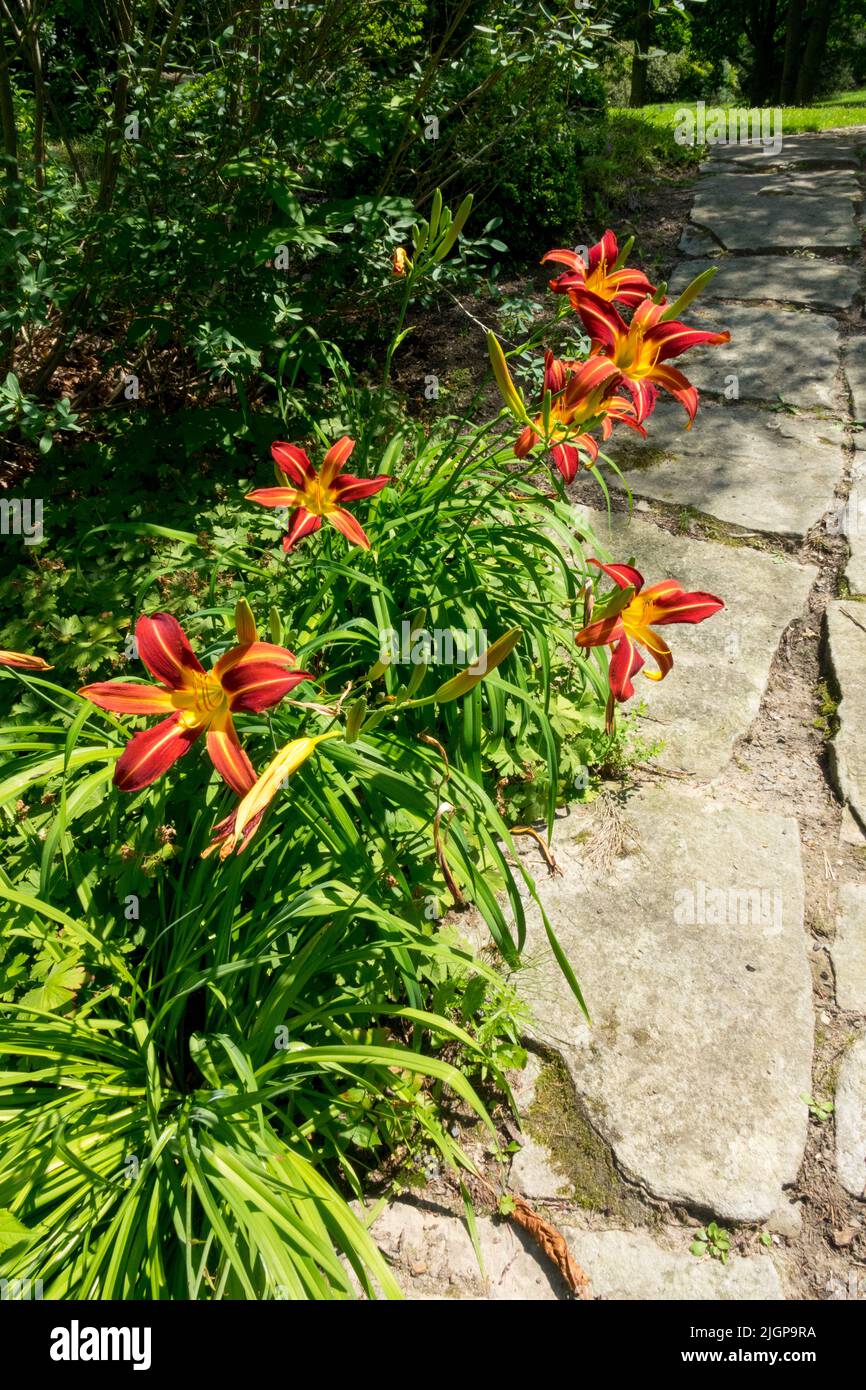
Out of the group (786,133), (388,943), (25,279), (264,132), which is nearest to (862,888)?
(388,943)

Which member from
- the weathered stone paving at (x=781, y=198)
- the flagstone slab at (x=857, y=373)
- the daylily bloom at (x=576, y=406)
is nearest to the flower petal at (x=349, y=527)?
the daylily bloom at (x=576, y=406)

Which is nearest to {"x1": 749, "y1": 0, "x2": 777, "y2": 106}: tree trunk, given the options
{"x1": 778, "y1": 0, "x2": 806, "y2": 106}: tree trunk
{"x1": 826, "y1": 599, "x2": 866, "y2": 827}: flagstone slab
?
{"x1": 778, "y1": 0, "x2": 806, "y2": 106}: tree trunk

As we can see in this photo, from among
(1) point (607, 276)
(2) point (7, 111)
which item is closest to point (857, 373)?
(1) point (607, 276)

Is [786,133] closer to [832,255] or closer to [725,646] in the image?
[832,255]

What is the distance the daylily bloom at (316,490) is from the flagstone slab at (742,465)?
1676 mm

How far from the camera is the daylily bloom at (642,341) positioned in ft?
5.30

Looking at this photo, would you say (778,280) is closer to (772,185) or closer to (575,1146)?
(772,185)

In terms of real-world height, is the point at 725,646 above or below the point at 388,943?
above

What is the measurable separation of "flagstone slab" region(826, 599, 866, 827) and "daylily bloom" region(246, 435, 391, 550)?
139 centimetres

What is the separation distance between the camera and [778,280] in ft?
14.2

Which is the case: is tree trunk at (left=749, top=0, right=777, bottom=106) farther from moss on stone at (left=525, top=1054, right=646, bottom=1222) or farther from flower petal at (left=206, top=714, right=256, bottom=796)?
flower petal at (left=206, top=714, right=256, bottom=796)

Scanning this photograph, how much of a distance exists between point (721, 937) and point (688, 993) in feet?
0.55

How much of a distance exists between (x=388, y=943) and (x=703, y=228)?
4.69m

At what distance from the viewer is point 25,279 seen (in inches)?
84.3
